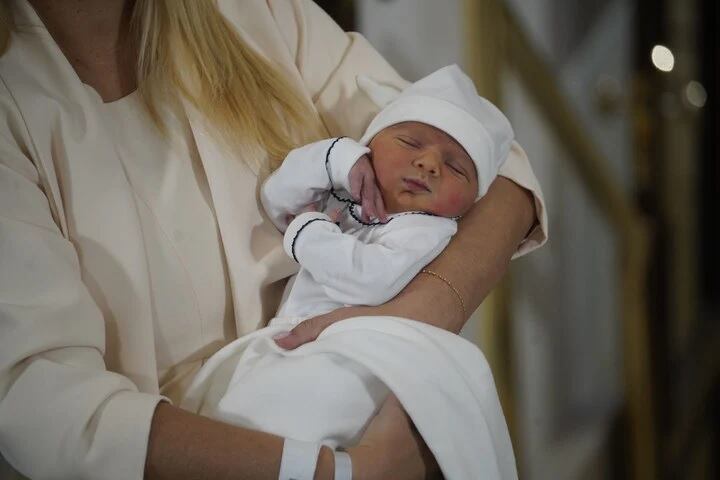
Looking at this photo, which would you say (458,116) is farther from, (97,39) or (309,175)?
(97,39)

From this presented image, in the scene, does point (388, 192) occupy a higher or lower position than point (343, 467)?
higher

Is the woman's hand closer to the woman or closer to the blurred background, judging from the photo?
the woman

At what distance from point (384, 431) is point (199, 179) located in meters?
0.33

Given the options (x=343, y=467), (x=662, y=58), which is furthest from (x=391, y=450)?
(x=662, y=58)

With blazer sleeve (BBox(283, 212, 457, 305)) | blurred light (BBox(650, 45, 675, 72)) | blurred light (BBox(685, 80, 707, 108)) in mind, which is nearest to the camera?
blazer sleeve (BBox(283, 212, 457, 305))

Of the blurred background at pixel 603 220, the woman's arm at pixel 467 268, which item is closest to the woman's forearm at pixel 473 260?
the woman's arm at pixel 467 268

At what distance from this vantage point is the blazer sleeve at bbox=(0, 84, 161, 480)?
2.13 ft

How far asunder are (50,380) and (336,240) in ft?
0.91

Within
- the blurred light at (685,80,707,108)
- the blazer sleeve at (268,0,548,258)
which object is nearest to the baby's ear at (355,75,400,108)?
the blazer sleeve at (268,0,548,258)

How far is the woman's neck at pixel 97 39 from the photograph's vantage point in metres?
0.80

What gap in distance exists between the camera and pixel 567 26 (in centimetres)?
187

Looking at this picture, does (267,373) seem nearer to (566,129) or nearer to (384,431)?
(384,431)

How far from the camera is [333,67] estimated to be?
3.26ft

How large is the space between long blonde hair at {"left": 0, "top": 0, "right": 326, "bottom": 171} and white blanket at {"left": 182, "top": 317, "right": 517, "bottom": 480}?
0.26 meters
